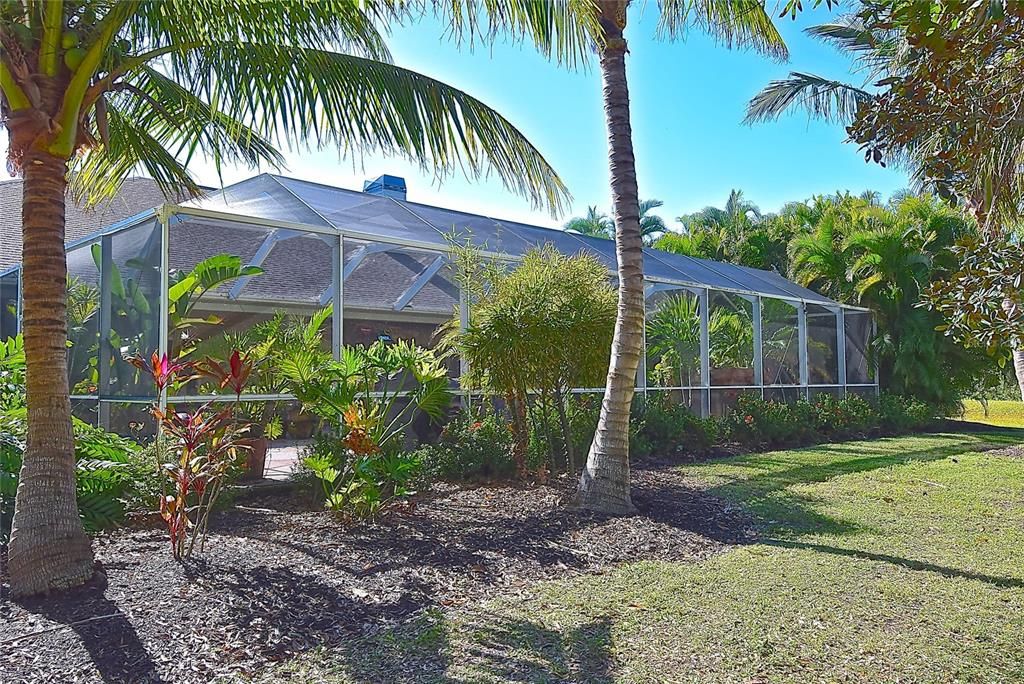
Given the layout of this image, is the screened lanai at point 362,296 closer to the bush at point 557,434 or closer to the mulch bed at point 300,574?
the bush at point 557,434

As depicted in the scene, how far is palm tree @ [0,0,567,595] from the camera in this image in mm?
Result: 4184

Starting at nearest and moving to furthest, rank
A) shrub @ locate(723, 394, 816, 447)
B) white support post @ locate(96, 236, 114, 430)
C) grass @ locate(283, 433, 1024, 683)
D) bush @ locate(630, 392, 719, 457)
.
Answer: grass @ locate(283, 433, 1024, 683)
white support post @ locate(96, 236, 114, 430)
bush @ locate(630, 392, 719, 457)
shrub @ locate(723, 394, 816, 447)

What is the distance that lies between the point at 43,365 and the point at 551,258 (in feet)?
15.8

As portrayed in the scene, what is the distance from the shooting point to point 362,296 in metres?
13.5

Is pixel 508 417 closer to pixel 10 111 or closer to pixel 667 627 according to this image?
pixel 667 627

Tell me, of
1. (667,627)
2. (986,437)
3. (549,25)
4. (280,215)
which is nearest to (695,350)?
(986,437)

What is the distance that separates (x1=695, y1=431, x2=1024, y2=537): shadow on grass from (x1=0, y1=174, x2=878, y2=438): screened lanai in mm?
1940

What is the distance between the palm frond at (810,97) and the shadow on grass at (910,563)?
10981mm

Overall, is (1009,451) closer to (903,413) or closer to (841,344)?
(903,413)

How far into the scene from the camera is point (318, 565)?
500cm

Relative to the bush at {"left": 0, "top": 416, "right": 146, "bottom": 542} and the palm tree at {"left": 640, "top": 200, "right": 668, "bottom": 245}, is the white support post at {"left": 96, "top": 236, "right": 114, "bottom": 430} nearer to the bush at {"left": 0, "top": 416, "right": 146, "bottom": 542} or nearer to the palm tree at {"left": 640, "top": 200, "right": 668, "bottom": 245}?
the bush at {"left": 0, "top": 416, "right": 146, "bottom": 542}

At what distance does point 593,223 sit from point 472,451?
31.2 metres

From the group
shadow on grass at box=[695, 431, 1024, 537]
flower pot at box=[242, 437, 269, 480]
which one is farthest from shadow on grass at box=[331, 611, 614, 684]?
flower pot at box=[242, 437, 269, 480]

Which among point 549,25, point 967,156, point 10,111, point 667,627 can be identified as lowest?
point 667,627
